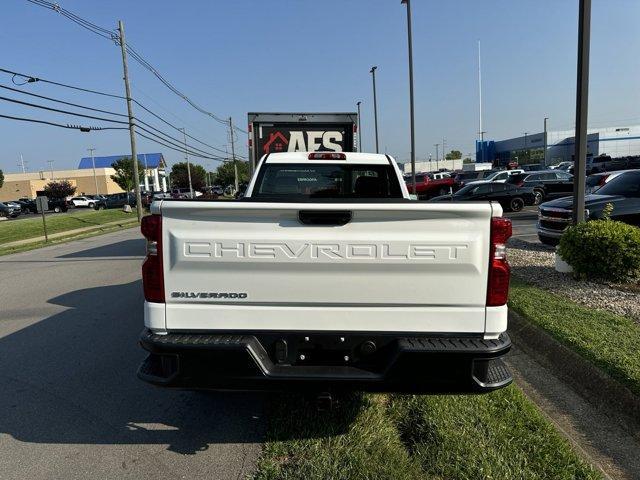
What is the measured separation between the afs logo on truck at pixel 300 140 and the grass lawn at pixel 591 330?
269 inches

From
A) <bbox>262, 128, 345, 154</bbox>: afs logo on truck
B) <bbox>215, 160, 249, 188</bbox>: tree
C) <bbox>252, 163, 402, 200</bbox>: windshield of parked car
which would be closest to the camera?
<bbox>252, 163, 402, 200</bbox>: windshield of parked car

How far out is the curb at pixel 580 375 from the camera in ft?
11.5

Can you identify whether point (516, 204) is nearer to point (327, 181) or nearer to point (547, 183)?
point (547, 183)

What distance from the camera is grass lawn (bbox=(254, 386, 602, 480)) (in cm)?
288

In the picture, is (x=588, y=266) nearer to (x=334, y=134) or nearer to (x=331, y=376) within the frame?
(x=331, y=376)

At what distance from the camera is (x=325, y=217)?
2.77 m

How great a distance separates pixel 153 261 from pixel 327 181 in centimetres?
334

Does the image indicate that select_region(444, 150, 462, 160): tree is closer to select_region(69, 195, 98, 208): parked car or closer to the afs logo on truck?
select_region(69, 195, 98, 208): parked car

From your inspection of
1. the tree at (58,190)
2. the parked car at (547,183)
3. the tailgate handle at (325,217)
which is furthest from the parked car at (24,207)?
the tailgate handle at (325,217)

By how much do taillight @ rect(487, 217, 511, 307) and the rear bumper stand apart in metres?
0.26

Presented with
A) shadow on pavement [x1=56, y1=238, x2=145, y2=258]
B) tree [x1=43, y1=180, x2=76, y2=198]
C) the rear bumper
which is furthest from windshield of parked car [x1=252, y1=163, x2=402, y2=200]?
tree [x1=43, y1=180, x2=76, y2=198]

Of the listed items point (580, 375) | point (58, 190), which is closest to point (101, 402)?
point (580, 375)

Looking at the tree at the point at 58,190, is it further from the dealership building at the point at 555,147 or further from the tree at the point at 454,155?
the tree at the point at 454,155

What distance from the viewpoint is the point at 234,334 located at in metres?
2.86
